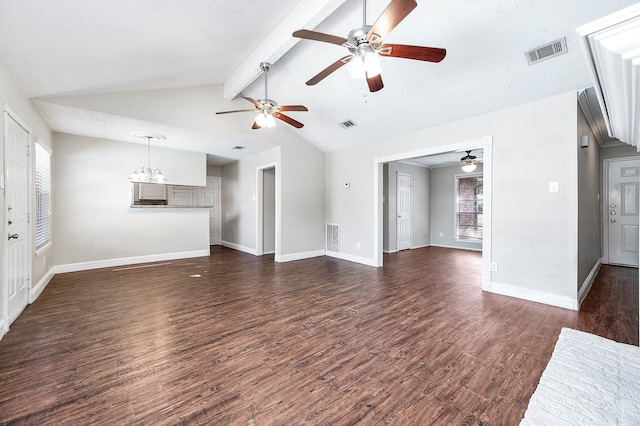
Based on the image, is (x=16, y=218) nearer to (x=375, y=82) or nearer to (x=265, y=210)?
(x=375, y=82)

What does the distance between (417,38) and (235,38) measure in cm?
204

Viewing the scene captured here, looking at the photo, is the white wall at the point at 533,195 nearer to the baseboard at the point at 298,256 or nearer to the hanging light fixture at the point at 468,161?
the hanging light fixture at the point at 468,161

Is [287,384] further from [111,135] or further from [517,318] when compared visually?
[111,135]

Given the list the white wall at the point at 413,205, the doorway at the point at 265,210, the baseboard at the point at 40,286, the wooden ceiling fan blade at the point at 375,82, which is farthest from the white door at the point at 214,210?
the wooden ceiling fan blade at the point at 375,82

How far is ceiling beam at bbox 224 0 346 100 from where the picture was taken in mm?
2602

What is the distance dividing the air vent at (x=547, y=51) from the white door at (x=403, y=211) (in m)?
4.64

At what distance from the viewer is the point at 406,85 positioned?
367 cm

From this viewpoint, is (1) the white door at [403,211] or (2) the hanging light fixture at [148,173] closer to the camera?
(2) the hanging light fixture at [148,173]

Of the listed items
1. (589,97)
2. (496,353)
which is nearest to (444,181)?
(589,97)

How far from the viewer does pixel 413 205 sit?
794cm

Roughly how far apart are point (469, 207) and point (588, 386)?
6.49 m

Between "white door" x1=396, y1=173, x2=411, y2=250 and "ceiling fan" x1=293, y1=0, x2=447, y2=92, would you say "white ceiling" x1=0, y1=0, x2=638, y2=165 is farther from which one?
"white door" x1=396, y1=173, x2=411, y2=250

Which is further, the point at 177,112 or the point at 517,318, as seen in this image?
the point at 177,112

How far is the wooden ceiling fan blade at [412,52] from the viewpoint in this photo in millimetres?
2039
